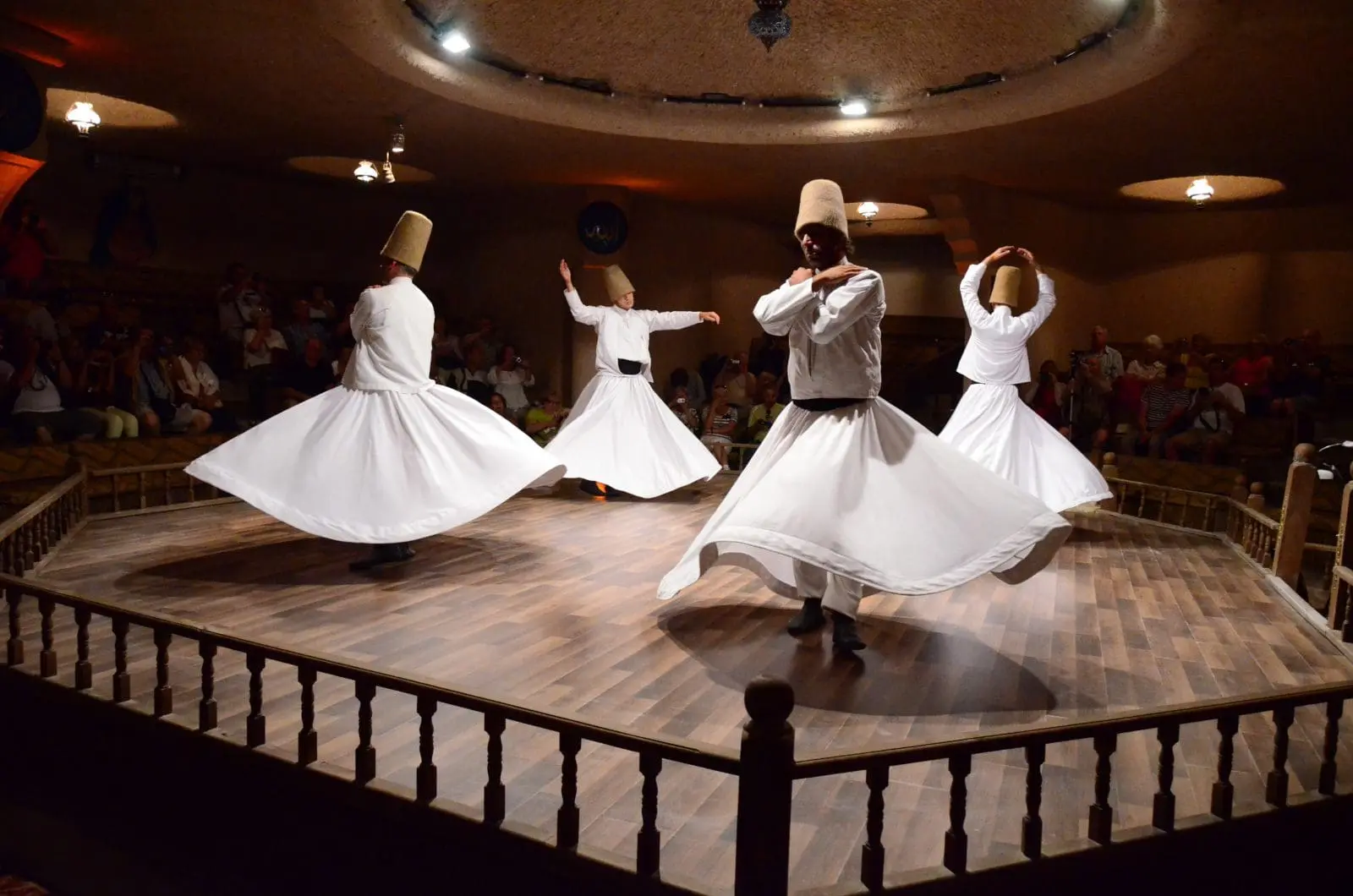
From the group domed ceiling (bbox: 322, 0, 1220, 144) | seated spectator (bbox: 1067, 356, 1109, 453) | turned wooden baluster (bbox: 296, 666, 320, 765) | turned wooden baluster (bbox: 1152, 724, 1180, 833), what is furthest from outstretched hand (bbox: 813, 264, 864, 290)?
seated spectator (bbox: 1067, 356, 1109, 453)

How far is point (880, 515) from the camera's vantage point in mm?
3391

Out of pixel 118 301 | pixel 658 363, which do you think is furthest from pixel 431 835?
pixel 658 363

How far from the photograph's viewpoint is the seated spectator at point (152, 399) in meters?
7.50

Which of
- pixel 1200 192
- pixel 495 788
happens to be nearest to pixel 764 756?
pixel 495 788

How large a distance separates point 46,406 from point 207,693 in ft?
16.9

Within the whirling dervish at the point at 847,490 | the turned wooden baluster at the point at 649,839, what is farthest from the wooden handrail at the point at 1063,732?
the whirling dervish at the point at 847,490

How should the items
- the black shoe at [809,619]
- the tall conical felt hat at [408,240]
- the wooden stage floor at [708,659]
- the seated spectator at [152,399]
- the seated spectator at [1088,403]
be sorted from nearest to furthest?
the wooden stage floor at [708,659] → the black shoe at [809,619] → the tall conical felt hat at [408,240] → the seated spectator at [152,399] → the seated spectator at [1088,403]

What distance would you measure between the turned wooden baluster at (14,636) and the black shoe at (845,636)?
9.47 ft

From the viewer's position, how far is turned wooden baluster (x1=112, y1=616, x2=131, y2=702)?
3.10 meters

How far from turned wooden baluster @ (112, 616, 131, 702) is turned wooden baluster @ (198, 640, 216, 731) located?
34 centimetres

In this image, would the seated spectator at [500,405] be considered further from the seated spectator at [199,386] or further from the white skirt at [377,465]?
the white skirt at [377,465]

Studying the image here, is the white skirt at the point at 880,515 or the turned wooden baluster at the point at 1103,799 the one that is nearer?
the turned wooden baluster at the point at 1103,799

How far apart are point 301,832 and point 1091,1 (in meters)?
5.93

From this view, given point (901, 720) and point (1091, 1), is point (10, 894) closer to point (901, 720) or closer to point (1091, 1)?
point (901, 720)
